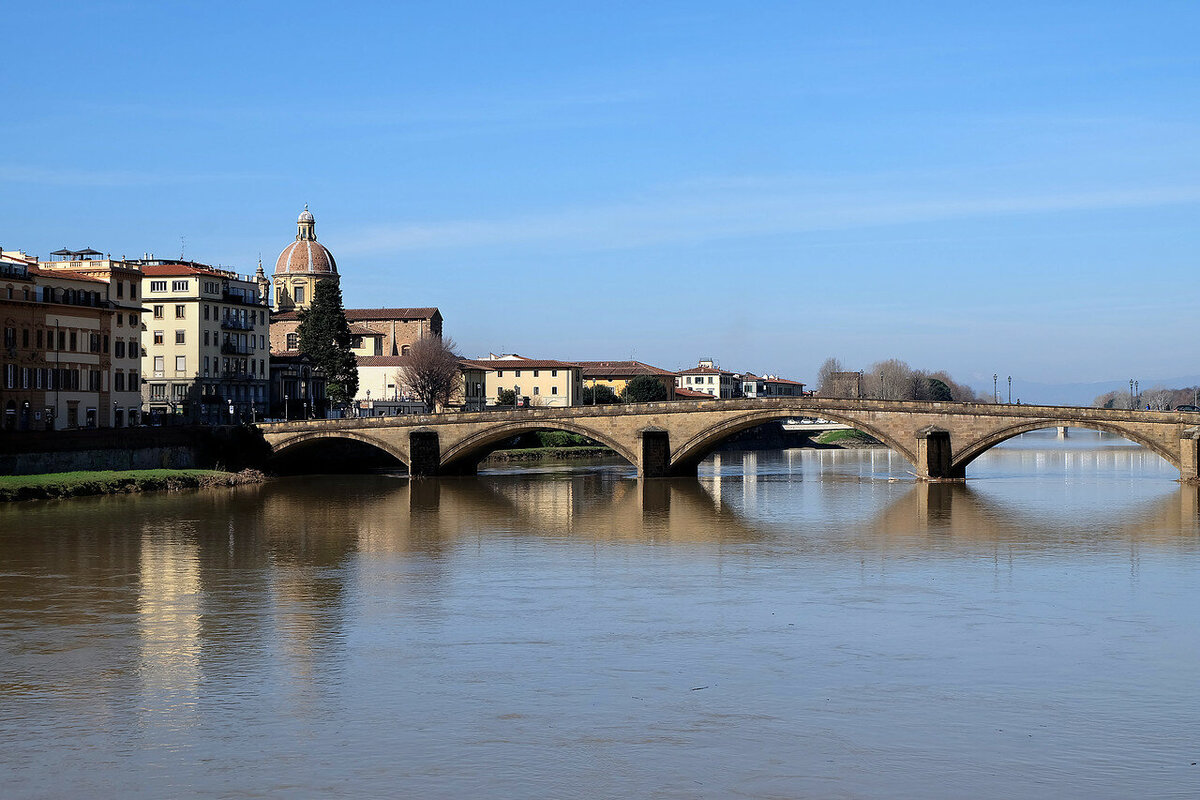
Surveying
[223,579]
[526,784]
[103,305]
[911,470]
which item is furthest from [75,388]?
[526,784]

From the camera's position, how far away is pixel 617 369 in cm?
13950

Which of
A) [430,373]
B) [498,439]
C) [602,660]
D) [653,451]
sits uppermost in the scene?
[430,373]

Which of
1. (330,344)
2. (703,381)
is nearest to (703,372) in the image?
(703,381)

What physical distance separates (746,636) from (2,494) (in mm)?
35522

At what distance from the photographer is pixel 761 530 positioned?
42.1 metres

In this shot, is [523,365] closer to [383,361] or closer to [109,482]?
[383,361]

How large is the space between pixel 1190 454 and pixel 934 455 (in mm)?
10432

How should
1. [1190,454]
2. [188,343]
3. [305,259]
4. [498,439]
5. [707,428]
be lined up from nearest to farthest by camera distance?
[1190,454] → [707,428] → [498,439] → [188,343] → [305,259]

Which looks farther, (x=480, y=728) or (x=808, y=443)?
(x=808, y=443)

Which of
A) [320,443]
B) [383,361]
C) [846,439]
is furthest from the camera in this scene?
[383,361]

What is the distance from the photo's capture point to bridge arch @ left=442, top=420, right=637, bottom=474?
6575 cm

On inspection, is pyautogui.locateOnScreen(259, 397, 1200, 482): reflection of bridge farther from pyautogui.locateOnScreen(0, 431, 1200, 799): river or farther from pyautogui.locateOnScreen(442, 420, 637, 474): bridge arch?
pyautogui.locateOnScreen(0, 431, 1200, 799): river

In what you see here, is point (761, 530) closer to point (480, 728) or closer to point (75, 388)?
point (480, 728)

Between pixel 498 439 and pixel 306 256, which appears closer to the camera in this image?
pixel 498 439
